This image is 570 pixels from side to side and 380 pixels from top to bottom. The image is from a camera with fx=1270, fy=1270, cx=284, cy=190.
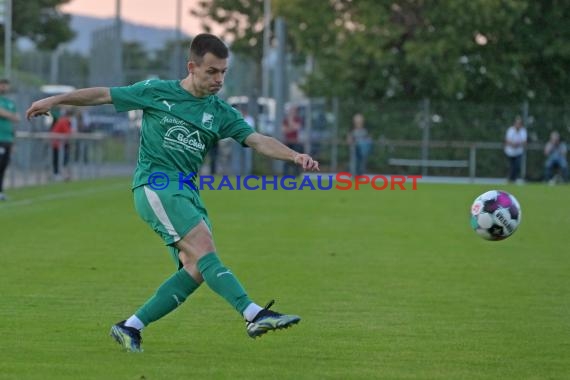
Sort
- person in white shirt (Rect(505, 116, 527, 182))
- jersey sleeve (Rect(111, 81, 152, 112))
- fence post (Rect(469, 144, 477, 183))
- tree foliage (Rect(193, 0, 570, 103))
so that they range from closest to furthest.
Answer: jersey sleeve (Rect(111, 81, 152, 112)) → person in white shirt (Rect(505, 116, 527, 182)) → fence post (Rect(469, 144, 477, 183)) → tree foliage (Rect(193, 0, 570, 103))

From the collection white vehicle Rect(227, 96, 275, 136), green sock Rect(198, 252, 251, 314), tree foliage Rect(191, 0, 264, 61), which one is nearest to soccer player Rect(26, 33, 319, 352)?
green sock Rect(198, 252, 251, 314)

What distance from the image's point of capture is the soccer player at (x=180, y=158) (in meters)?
7.63

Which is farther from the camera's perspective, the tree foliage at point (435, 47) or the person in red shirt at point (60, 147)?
the tree foliage at point (435, 47)

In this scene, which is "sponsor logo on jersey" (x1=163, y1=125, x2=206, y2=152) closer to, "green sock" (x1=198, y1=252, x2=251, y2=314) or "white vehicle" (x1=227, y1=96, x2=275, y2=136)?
"green sock" (x1=198, y1=252, x2=251, y2=314)

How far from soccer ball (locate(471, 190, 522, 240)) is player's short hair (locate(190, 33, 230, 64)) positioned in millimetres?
3274

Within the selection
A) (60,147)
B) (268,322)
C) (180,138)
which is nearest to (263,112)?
(60,147)

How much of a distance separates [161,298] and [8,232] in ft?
29.6

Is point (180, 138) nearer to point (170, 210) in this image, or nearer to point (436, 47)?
point (170, 210)

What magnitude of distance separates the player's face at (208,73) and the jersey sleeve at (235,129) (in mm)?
289

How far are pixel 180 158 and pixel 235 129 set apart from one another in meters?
0.46

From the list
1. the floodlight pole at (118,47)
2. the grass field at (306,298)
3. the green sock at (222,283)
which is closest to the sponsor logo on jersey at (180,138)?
the green sock at (222,283)

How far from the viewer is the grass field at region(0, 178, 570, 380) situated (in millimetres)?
7496

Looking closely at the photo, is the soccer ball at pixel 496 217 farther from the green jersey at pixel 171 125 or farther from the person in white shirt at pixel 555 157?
the person in white shirt at pixel 555 157

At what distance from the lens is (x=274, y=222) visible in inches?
760
